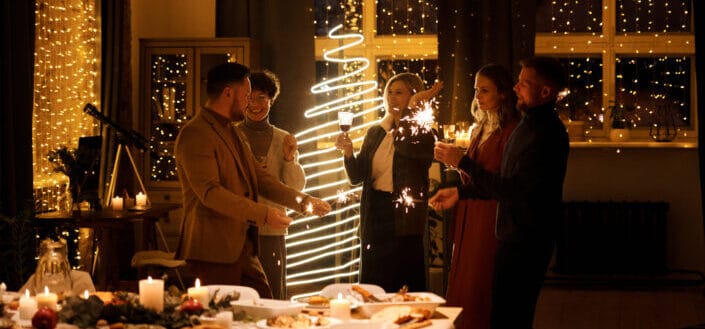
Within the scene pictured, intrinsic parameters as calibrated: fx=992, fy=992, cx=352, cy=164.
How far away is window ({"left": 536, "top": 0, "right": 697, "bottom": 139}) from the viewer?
7.78 m

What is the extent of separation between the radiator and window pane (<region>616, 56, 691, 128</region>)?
76 centimetres

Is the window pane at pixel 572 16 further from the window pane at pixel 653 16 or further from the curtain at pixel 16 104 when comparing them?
the curtain at pixel 16 104

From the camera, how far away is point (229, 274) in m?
3.89

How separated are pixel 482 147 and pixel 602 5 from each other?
155 inches

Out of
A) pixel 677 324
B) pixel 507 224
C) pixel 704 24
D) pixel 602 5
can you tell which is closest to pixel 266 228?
pixel 507 224

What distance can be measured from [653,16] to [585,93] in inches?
31.4

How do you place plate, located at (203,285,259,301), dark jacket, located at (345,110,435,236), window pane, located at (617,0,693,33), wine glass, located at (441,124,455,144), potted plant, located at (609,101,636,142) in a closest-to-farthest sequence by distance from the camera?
plate, located at (203,285,259,301) → dark jacket, located at (345,110,435,236) → wine glass, located at (441,124,455,144) → potted plant, located at (609,101,636,142) → window pane, located at (617,0,693,33)

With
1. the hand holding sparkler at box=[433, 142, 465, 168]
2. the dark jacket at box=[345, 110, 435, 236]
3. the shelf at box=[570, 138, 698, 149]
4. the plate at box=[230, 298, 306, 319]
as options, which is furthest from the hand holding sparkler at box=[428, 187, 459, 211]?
the shelf at box=[570, 138, 698, 149]

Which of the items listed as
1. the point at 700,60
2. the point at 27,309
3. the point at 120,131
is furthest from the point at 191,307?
the point at 700,60

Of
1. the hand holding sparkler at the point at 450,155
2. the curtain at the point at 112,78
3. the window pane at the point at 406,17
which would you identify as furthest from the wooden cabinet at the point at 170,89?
the hand holding sparkler at the point at 450,155

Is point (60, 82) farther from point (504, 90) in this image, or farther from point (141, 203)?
point (504, 90)

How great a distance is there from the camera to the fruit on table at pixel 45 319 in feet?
9.24

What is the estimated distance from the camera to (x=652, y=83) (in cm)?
786

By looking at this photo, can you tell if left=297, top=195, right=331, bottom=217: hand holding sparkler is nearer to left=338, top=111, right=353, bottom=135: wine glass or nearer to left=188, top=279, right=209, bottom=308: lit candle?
left=338, top=111, right=353, bottom=135: wine glass
